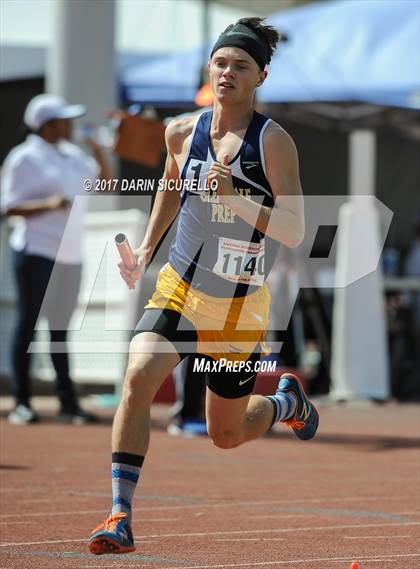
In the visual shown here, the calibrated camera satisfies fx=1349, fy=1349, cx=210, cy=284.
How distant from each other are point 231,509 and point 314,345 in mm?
8699

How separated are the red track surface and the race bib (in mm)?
1166

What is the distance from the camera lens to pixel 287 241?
220 inches

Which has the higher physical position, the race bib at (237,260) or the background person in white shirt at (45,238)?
the race bib at (237,260)

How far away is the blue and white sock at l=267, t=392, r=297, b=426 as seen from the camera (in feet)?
21.8

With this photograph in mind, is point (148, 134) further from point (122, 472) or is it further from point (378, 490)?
point (122, 472)

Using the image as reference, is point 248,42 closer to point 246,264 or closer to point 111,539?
point 246,264

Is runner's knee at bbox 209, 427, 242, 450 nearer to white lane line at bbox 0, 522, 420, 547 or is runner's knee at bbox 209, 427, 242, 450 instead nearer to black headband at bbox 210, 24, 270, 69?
white lane line at bbox 0, 522, 420, 547

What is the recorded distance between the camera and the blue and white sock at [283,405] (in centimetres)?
665

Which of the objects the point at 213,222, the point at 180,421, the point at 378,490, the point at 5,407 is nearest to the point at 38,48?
the point at 5,407


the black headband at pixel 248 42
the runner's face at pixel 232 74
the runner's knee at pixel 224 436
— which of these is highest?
the black headband at pixel 248 42

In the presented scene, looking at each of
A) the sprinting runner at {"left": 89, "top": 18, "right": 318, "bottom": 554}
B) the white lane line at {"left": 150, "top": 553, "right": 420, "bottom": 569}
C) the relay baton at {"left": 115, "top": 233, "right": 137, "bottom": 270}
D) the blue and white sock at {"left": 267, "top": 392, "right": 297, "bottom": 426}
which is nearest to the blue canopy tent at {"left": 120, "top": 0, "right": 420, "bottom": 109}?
the blue and white sock at {"left": 267, "top": 392, "right": 297, "bottom": 426}

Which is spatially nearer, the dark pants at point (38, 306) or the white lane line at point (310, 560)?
the white lane line at point (310, 560)

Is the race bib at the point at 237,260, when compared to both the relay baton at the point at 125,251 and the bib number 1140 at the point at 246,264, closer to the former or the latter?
the bib number 1140 at the point at 246,264

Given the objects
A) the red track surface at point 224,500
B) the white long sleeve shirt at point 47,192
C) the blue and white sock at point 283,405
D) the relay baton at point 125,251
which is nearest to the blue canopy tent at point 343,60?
the white long sleeve shirt at point 47,192
